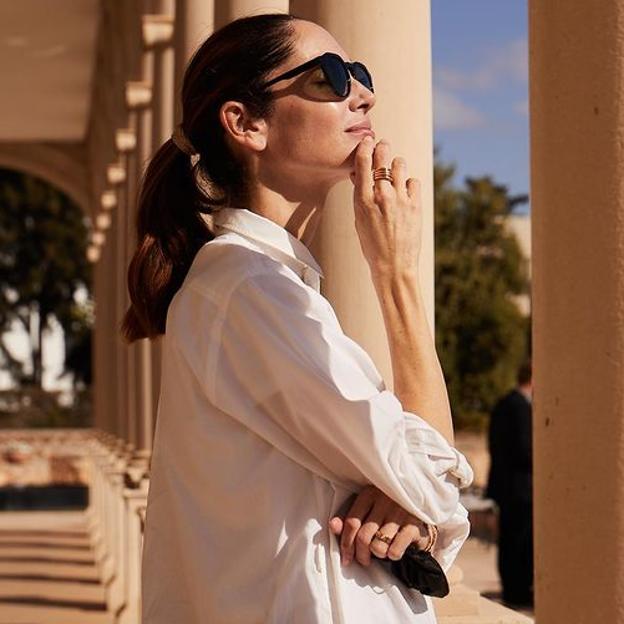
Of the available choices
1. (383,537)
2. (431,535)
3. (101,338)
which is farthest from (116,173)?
(383,537)

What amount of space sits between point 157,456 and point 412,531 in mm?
603

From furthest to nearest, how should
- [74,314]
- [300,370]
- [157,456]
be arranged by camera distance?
[74,314], [157,456], [300,370]

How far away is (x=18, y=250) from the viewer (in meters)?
79.8

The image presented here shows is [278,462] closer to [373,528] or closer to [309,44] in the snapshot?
[373,528]

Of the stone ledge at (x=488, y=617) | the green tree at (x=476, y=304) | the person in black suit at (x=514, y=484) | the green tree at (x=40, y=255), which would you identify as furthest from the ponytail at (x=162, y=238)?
the green tree at (x=40, y=255)

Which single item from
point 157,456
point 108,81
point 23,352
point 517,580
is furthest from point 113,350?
point 23,352

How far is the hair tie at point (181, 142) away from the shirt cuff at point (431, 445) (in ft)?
3.15

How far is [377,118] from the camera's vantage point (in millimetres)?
6496

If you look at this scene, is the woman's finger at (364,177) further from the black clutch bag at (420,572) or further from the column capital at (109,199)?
the column capital at (109,199)

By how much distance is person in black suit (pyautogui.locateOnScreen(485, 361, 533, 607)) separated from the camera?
746 inches

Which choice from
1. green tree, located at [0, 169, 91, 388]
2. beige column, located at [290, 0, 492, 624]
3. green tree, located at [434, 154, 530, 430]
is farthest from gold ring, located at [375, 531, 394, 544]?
green tree, located at [0, 169, 91, 388]

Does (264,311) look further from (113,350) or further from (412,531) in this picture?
(113,350)

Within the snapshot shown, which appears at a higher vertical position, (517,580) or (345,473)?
(345,473)

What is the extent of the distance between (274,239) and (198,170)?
35 centimetres
